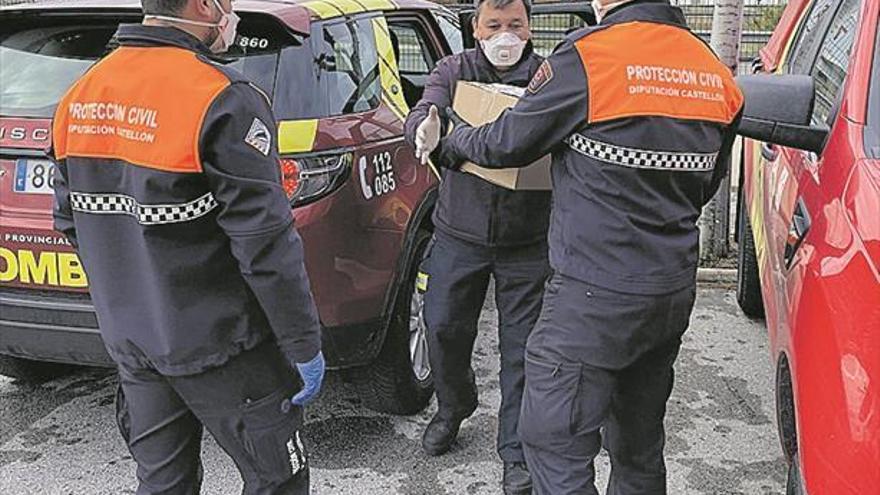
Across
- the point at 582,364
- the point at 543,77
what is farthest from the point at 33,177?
the point at 582,364

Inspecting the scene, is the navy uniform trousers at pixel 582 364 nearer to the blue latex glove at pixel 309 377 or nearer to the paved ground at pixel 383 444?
the blue latex glove at pixel 309 377

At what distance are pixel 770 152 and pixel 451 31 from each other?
6.28 feet

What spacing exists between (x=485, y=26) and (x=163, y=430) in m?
1.66

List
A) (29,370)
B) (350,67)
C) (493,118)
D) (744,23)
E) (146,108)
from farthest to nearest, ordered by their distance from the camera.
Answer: (744,23) < (29,370) < (350,67) < (493,118) < (146,108)

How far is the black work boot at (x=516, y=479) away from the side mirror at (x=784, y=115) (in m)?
1.45

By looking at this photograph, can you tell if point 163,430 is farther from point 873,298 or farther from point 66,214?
point 873,298

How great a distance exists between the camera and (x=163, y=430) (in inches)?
96.0

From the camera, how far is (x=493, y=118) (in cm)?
287

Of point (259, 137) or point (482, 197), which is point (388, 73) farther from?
point (259, 137)

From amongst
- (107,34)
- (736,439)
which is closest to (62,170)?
(107,34)

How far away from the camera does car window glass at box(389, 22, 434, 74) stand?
422 centimetres

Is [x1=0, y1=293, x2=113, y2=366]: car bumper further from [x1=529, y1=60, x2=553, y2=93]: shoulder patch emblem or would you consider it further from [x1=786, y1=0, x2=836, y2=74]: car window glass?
[x1=786, y1=0, x2=836, y2=74]: car window glass

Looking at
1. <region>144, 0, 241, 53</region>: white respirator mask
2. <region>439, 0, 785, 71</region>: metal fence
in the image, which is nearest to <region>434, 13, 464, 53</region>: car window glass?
<region>144, 0, 241, 53</region>: white respirator mask

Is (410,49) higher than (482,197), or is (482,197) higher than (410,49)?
(410,49)
